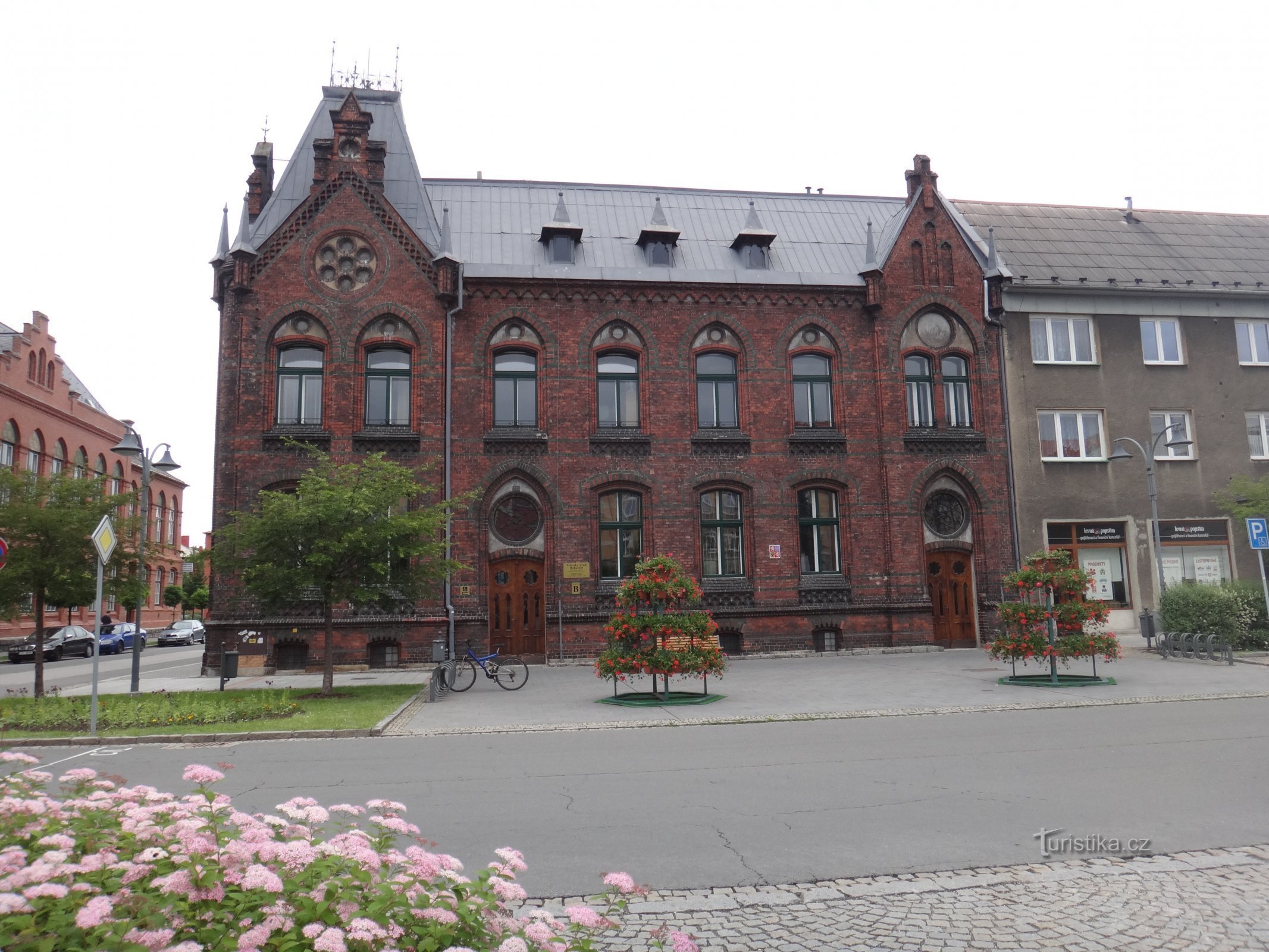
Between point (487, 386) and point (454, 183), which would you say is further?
point (454, 183)

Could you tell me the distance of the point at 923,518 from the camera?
26.1 meters

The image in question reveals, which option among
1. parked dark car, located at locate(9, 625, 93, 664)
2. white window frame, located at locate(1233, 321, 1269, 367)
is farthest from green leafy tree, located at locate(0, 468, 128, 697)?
white window frame, located at locate(1233, 321, 1269, 367)

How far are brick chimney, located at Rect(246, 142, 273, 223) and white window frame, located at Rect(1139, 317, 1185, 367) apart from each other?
2684 centimetres

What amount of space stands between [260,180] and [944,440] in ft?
69.0

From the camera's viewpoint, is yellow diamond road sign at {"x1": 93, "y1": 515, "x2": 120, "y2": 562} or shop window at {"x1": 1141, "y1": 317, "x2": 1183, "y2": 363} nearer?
yellow diamond road sign at {"x1": 93, "y1": 515, "x2": 120, "y2": 562}

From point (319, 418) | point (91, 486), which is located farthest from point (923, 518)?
point (91, 486)

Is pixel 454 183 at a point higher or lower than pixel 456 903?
higher

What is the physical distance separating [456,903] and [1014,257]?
30053 mm

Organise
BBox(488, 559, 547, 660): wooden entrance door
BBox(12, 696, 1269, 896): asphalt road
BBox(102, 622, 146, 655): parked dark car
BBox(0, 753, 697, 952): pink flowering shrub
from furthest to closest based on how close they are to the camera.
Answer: BBox(102, 622, 146, 655): parked dark car, BBox(488, 559, 547, 660): wooden entrance door, BBox(12, 696, 1269, 896): asphalt road, BBox(0, 753, 697, 952): pink flowering shrub

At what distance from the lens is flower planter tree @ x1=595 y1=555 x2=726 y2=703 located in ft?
53.6

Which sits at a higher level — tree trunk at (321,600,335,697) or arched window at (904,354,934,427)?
arched window at (904,354,934,427)

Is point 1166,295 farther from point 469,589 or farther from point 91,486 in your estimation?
point 91,486

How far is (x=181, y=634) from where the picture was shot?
173ft

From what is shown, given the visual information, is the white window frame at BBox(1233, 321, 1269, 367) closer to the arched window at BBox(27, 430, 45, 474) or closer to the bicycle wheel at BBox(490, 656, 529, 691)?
the bicycle wheel at BBox(490, 656, 529, 691)
